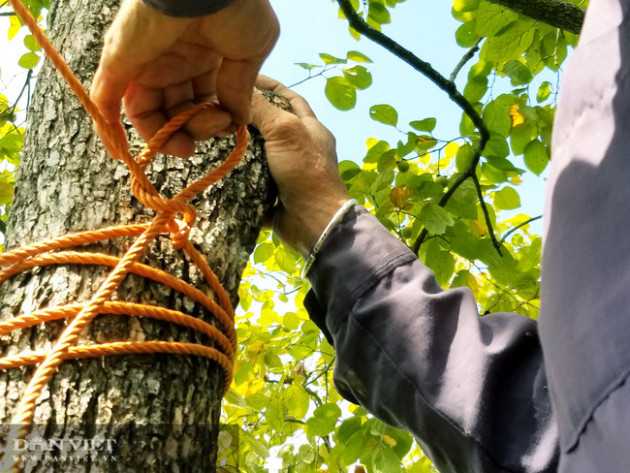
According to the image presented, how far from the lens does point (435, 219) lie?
193 cm

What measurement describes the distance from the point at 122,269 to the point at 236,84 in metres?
0.37

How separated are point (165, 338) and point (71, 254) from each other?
223 millimetres

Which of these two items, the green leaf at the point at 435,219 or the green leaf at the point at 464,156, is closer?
the green leaf at the point at 435,219

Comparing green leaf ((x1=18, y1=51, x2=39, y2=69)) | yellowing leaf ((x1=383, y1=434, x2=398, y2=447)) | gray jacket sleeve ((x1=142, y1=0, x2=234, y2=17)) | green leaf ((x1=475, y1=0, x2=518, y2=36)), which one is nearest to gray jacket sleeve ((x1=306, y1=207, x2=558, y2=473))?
gray jacket sleeve ((x1=142, y1=0, x2=234, y2=17))

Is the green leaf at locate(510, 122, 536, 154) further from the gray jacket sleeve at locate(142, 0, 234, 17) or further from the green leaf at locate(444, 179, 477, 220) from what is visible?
the gray jacket sleeve at locate(142, 0, 234, 17)

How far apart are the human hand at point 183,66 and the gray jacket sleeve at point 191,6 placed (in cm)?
2

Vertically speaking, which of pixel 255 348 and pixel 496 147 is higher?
pixel 496 147

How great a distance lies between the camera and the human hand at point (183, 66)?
2.86 ft

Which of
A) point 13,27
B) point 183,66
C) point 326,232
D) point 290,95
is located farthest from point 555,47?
point 13,27

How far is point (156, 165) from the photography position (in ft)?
4.09

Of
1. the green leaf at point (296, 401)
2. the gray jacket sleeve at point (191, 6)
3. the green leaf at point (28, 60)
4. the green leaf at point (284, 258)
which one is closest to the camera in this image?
the gray jacket sleeve at point (191, 6)

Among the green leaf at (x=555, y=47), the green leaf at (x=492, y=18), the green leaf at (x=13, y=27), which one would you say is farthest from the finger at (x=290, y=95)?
the green leaf at (x=13, y=27)

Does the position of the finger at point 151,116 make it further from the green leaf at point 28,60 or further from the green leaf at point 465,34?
the green leaf at point 28,60

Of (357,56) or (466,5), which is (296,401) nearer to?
(357,56)
